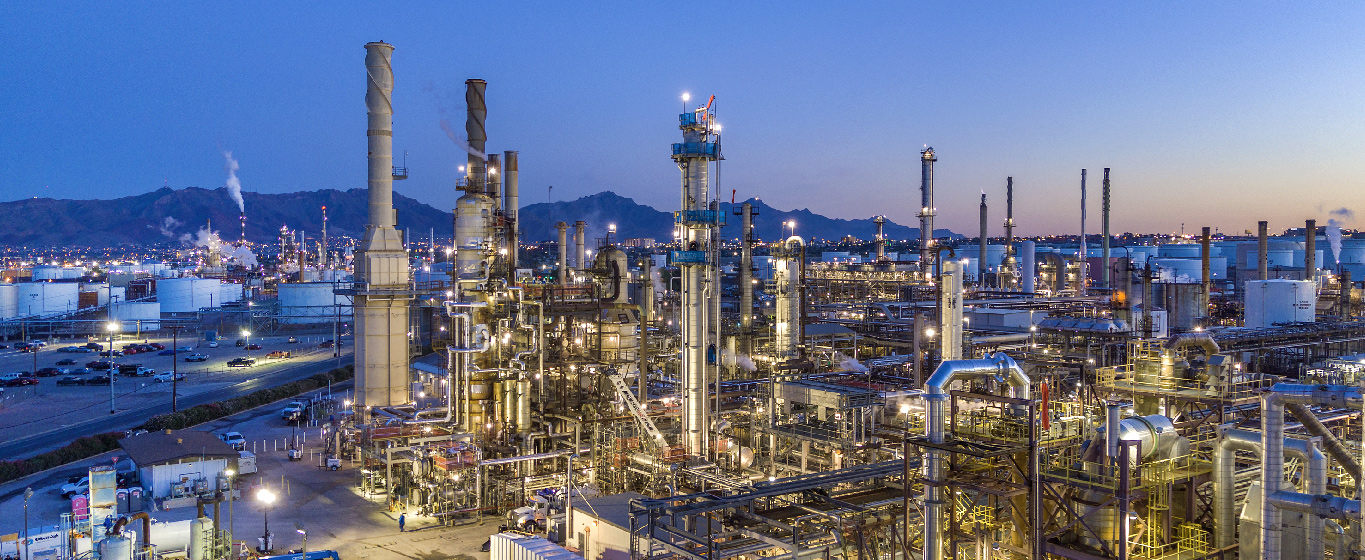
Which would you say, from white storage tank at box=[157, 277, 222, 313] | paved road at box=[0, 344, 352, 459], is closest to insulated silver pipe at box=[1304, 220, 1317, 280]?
paved road at box=[0, 344, 352, 459]

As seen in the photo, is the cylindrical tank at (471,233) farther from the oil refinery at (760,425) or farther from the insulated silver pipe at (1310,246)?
the insulated silver pipe at (1310,246)

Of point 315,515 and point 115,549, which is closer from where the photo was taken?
point 115,549

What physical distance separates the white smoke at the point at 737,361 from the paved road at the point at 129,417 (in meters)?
29.3

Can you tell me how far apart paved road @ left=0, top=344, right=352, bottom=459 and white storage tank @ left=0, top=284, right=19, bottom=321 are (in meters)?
53.0

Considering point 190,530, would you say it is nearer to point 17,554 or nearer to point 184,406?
point 17,554

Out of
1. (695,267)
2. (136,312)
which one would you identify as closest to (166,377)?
(136,312)

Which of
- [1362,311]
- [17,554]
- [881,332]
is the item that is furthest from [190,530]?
[1362,311]

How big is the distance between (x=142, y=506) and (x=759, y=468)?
67.9ft

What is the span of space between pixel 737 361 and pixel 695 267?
1231 centimetres

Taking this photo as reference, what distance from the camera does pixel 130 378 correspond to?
64.2 metres

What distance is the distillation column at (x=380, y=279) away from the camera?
39.4m

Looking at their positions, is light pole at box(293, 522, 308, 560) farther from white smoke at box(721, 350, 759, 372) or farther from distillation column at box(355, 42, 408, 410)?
white smoke at box(721, 350, 759, 372)

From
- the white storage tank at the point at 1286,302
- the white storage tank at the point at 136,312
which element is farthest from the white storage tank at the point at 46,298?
the white storage tank at the point at 1286,302

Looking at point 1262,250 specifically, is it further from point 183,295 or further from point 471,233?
point 183,295
